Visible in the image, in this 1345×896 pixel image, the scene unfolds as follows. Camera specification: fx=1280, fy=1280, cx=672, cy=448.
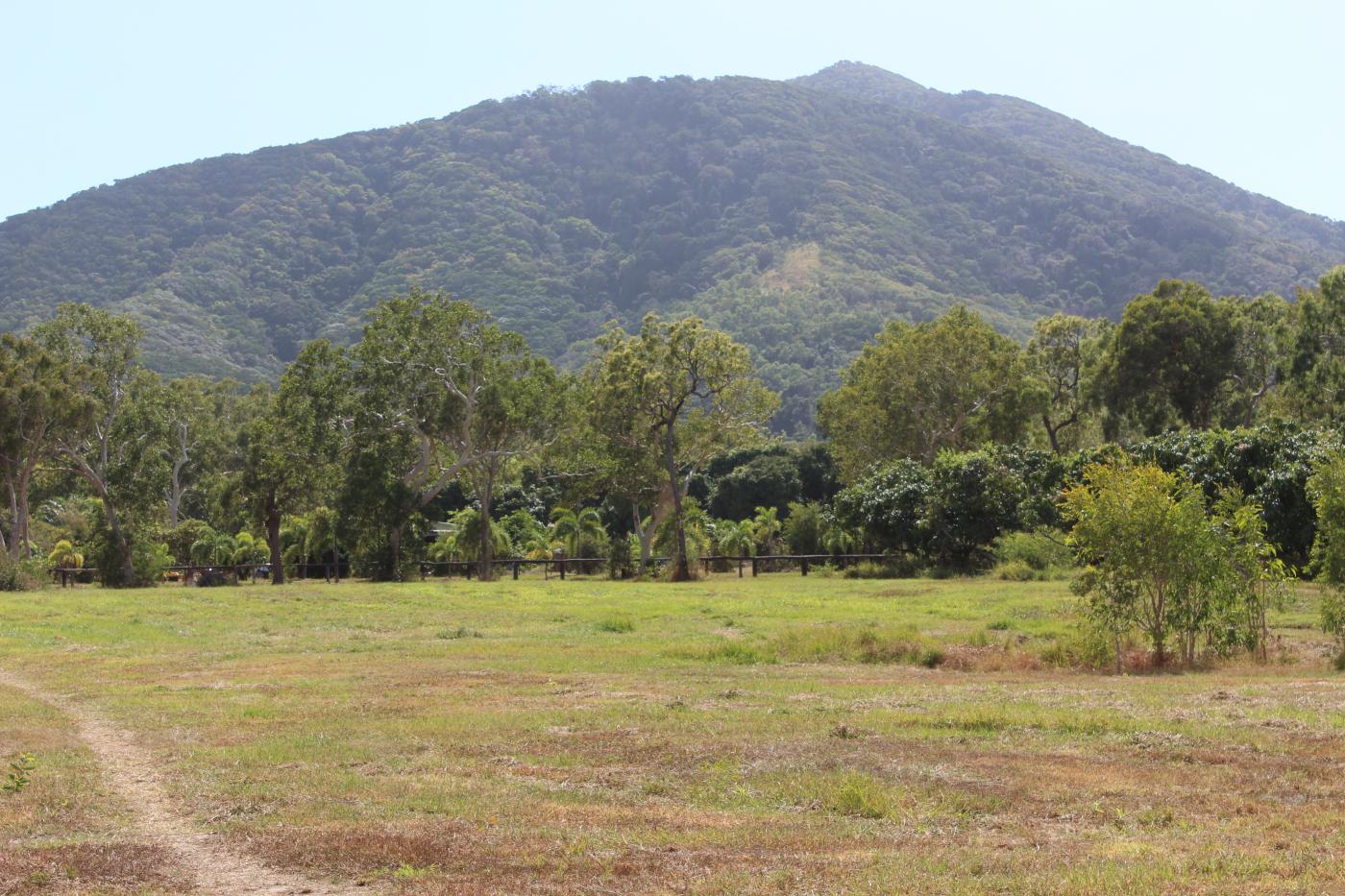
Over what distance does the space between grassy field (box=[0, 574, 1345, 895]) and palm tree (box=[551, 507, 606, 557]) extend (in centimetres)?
3788

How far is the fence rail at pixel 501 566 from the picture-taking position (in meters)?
52.7

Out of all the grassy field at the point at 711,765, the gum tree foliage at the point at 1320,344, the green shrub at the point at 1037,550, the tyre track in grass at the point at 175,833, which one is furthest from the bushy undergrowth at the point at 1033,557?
the tyre track in grass at the point at 175,833

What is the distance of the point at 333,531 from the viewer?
53594 mm

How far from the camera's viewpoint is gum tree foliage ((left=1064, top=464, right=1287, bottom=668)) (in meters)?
19.8

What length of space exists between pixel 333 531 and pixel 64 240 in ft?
523

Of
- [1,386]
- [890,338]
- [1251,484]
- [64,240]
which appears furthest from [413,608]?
[64,240]

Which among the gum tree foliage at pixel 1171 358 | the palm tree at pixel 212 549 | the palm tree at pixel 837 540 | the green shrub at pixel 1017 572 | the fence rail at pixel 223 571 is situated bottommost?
the fence rail at pixel 223 571

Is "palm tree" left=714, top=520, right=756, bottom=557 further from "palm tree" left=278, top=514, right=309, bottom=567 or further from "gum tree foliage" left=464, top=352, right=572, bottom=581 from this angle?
"palm tree" left=278, top=514, right=309, bottom=567

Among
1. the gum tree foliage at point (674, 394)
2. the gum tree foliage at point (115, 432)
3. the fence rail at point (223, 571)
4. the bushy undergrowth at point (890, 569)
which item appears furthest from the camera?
the gum tree foliage at point (674, 394)

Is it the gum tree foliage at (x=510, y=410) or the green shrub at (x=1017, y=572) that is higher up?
the gum tree foliage at (x=510, y=410)

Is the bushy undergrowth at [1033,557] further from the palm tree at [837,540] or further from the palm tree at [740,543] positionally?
the palm tree at [740,543]

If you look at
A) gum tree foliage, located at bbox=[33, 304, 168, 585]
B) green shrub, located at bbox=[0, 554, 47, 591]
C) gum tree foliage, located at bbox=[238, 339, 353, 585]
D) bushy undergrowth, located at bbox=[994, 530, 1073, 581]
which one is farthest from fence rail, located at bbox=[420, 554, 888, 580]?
green shrub, located at bbox=[0, 554, 47, 591]

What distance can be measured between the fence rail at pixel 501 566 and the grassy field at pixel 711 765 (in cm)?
2882

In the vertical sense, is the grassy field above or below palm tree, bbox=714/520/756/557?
below
